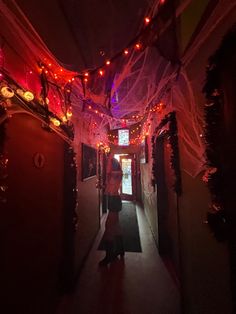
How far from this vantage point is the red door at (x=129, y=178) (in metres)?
6.41

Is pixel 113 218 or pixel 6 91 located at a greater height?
pixel 6 91

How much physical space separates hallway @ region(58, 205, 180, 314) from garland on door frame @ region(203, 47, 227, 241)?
1.38 meters

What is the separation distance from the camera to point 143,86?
220 cm

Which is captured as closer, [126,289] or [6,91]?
[6,91]

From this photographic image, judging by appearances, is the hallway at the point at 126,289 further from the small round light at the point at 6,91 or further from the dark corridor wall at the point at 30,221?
the small round light at the point at 6,91

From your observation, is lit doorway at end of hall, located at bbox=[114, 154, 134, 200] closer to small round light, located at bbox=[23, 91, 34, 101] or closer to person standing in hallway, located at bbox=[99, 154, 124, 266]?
person standing in hallway, located at bbox=[99, 154, 124, 266]

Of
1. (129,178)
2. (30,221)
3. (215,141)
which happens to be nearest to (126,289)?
(30,221)

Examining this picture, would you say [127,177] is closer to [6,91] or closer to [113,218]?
[113,218]

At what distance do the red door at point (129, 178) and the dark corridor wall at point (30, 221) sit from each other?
4822mm

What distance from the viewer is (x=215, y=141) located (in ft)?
2.96

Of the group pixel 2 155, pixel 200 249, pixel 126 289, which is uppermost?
pixel 2 155

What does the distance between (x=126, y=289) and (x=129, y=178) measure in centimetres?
477

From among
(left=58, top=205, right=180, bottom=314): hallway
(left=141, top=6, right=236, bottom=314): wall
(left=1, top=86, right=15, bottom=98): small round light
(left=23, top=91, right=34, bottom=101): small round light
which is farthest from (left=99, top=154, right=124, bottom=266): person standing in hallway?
(left=1, top=86, right=15, bottom=98): small round light

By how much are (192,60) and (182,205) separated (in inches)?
49.5
